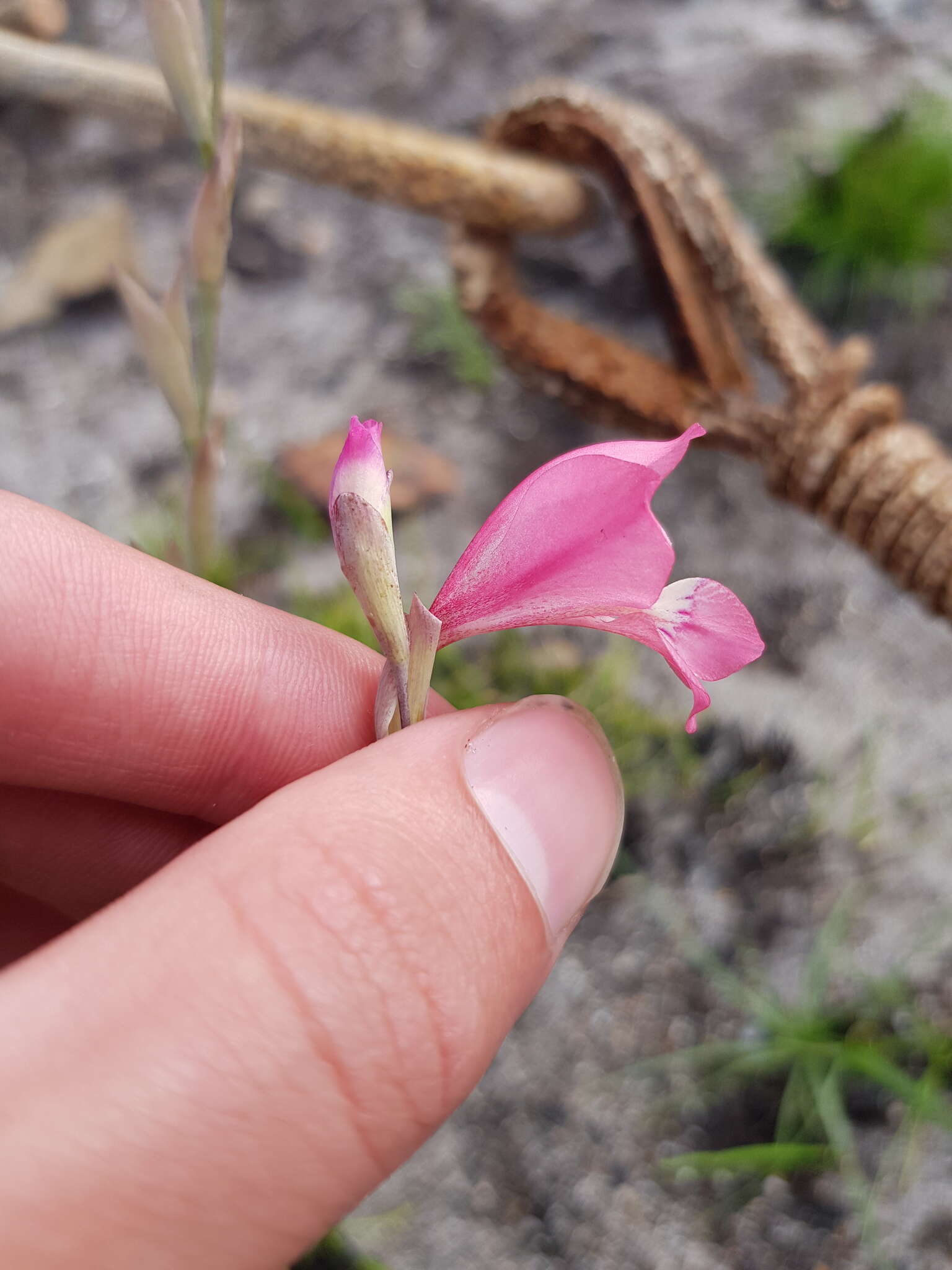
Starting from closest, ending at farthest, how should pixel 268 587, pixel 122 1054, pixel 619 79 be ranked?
pixel 122 1054, pixel 268 587, pixel 619 79

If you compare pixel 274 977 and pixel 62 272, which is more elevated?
pixel 274 977

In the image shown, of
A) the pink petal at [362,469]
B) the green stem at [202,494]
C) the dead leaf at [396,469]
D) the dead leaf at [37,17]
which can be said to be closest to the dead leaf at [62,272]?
the dead leaf at [37,17]

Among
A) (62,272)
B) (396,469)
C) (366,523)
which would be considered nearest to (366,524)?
A: (366,523)

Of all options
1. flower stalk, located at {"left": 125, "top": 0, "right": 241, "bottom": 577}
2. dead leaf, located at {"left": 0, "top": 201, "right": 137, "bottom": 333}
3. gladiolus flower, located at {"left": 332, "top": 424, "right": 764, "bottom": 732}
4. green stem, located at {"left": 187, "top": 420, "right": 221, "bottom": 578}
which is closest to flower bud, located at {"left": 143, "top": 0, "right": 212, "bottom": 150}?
flower stalk, located at {"left": 125, "top": 0, "right": 241, "bottom": 577}

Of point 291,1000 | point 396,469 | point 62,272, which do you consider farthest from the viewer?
point 62,272

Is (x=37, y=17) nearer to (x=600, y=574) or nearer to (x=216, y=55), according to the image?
(x=216, y=55)

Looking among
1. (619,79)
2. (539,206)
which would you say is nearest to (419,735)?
(539,206)

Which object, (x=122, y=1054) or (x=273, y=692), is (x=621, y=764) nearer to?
(x=273, y=692)

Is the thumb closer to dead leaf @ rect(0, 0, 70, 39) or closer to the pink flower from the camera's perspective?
the pink flower
